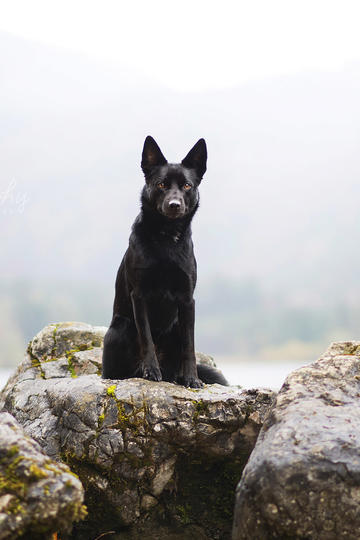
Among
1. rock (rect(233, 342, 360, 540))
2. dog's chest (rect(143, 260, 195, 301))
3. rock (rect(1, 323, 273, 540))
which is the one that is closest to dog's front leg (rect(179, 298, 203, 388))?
dog's chest (rect(143, 260, 195, 301))

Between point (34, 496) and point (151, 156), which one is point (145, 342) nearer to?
point (151, 156)

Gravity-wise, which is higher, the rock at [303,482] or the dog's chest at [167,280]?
the dog's chest at [167,280]

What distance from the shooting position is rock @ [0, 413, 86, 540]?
3164 mm

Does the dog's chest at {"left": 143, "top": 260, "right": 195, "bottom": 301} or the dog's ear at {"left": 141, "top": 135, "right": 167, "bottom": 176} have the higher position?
the dog's ear at {"left": 141, "top": 135, "right": 167, "bottom": 176}

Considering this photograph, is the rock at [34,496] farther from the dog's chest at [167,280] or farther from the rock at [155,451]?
the dog's chest at [167,280]

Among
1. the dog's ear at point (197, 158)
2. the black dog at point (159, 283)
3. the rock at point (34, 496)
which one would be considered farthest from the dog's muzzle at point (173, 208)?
the rock at point (34, 496)

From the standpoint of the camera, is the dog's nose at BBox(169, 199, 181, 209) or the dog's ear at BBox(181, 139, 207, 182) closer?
the dog's nose at BBox(169, 199, 181, 209)

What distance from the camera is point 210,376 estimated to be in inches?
267

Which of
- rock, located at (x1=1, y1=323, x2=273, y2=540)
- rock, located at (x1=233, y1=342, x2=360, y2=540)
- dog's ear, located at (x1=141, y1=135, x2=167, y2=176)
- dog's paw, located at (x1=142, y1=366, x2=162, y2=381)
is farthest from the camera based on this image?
dog's ear, located at (x1=141, y1=135, x2=167, y2=176)

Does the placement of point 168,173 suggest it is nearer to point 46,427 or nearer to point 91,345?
point 46,427

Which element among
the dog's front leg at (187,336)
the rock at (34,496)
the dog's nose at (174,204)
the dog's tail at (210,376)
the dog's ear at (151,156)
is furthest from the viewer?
the dog's tail at (210,376)

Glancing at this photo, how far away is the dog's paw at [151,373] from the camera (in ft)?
18.5

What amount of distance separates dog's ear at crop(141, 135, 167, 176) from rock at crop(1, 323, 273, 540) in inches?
86.3

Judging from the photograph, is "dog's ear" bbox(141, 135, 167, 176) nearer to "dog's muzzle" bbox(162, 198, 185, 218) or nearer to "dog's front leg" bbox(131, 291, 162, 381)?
"dog's muzzle" bbox(162, 198, 185, 218)
